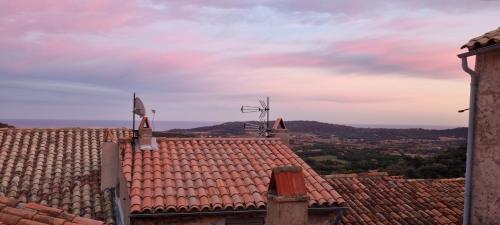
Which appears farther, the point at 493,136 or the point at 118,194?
the point at 118,194

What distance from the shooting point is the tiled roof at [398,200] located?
12.4 meters

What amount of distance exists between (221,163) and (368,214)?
466cm

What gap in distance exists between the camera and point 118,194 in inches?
426

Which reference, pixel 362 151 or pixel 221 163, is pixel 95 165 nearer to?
Answer: pixel 221 163

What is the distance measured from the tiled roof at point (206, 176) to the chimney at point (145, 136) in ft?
0.58

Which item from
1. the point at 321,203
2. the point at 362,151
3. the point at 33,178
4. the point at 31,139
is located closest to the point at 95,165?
the point at 33,178

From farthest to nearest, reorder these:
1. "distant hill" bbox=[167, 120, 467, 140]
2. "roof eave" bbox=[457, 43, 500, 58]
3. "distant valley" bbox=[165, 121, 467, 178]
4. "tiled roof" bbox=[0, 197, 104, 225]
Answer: "distant hill" bbox=[167, 120, 467, 140] → "distant valley" bbox=[165, 121, 467, 178] → "roof eave" bbox=[457, 43, 500, 58] → "tiled roof" bbox=[0, 197, 104, 225]

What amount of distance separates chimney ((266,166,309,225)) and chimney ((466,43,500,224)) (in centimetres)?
257

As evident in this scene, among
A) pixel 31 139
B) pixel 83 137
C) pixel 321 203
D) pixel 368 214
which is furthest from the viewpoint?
pixel 83 137

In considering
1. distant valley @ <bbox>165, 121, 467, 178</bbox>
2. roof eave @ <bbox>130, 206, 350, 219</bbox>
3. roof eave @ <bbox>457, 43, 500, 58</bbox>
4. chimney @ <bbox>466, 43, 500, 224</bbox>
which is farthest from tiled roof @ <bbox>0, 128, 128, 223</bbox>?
roof eave @ <bbox>457, 43, 500, 58</bbox>

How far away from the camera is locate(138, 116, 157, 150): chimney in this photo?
34.9ft

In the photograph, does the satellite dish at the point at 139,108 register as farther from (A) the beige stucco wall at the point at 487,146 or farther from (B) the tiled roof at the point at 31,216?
(A) the beige stucco wall at the point at 487,146

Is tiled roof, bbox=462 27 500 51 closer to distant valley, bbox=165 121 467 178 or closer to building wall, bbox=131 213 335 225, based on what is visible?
building wall, bbox=131 213 335 225

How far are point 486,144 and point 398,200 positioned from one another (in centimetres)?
780
